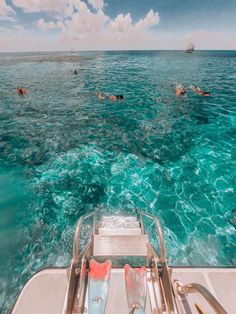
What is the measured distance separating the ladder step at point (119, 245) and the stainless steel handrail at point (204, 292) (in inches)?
61.9

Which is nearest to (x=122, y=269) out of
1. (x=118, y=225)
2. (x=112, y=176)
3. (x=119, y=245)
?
(x=119, y=245)

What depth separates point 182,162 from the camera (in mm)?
13383

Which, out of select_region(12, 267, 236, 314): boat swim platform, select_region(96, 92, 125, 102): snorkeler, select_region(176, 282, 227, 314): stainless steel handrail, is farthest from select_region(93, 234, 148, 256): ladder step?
select_region(96, 92, 125, 102): snorkeler

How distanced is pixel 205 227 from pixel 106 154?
865cm

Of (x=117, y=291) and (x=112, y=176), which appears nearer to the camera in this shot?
(x=117, y=291)

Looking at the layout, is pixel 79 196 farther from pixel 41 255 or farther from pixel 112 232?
pixel 112 232

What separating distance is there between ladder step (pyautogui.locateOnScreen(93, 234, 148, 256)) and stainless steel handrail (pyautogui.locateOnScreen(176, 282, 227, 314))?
5.16 feet

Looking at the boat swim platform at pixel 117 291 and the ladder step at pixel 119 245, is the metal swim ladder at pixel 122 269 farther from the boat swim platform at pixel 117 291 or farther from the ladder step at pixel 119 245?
the boat swim platform at pixel 117 291

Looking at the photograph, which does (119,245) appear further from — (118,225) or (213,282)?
(213,282)

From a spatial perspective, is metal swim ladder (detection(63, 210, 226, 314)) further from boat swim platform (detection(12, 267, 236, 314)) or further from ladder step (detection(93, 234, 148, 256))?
boat swim platform (detection(12, 267, 236, 314))

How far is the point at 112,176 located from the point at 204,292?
9.45 meters

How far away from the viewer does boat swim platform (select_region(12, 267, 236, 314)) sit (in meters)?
4.50

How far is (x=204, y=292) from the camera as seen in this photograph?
118 inches

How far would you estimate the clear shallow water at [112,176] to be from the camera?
7852mm
